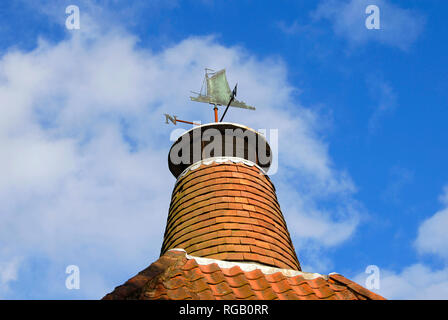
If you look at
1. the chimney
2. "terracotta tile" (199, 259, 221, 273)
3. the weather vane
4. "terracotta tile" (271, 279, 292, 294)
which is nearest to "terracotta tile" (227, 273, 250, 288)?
"terracotta tile" (199, 259, 221, 273)

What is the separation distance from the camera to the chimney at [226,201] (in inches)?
316

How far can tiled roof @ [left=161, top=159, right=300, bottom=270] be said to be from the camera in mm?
7969

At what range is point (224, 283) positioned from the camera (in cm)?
581

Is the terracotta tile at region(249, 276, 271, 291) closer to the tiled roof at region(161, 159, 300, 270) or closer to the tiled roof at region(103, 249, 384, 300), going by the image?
the tiled roof at region(103, 249, 384, 300)

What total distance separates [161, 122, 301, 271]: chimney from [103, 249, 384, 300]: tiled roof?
155 centimetres

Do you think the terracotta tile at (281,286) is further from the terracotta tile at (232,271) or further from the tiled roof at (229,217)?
the tiled roof at (229,217)

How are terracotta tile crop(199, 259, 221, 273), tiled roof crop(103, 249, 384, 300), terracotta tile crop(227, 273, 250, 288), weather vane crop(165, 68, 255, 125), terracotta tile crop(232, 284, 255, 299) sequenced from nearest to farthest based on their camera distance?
tiled roof crop(103, 249, 384, 300) → terracotta tile crop(232, 284, 255, 299) → terracotta tile crop(227, 273, 250, 288) → terracotta tile crop(199, 259, 221, 273) → weather vane crop(165, 68, 255, 125)

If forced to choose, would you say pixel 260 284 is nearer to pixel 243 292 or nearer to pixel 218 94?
pixel 243 292

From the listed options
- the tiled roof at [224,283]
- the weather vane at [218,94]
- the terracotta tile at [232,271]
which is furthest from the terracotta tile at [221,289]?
the weather vane at [218,94]

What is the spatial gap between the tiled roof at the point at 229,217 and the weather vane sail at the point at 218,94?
2380 mm

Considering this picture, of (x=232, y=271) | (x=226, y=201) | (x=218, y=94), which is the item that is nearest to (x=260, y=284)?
(x=232, y=271)

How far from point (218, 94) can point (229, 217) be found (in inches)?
176
